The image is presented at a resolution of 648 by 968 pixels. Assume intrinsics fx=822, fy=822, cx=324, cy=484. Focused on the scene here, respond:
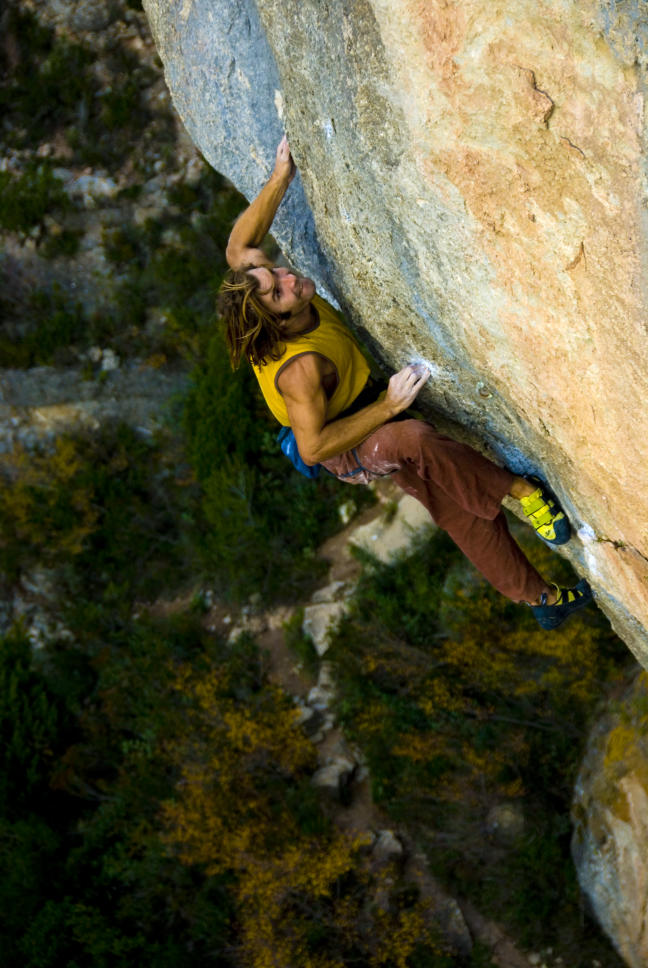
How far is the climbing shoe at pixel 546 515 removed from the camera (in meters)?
3.50

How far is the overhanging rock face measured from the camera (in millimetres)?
2197

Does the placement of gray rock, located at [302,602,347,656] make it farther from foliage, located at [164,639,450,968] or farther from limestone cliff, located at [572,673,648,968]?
limestone cliff, located at [572,673,648,968]

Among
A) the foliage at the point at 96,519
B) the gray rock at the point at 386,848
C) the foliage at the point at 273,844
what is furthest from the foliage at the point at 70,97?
the gray rock at the point at 386,848

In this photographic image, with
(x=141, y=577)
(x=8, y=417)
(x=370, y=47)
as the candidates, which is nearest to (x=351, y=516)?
(x=141, y=577)

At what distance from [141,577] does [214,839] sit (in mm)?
3783

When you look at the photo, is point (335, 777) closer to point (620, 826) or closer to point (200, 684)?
point (200, 684)

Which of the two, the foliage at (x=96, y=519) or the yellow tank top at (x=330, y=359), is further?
the foliage at (x=96, y=519)

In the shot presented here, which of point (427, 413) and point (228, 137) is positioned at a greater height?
point (228, 137)

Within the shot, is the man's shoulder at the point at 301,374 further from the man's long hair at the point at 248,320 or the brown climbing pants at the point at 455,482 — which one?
the brown climbing pants at the point at 455,482

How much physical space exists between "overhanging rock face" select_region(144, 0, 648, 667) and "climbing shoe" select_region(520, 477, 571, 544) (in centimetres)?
8

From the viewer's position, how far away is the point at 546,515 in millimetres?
3521

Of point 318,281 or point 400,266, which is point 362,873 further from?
point 400,266

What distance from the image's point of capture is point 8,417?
10.5m

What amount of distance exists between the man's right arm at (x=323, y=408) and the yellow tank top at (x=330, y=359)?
0.20 feet
